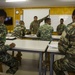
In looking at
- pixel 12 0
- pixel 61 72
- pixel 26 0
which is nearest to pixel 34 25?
pixel 26 0

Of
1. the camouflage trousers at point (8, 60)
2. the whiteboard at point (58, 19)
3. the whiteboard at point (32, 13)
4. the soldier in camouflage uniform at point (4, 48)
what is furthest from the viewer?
the whiteboard at point (32, 13)

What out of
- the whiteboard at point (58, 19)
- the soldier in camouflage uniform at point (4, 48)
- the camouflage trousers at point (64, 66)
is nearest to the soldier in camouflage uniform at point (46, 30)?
the soldier in camouflage uniform at point (4, 48)

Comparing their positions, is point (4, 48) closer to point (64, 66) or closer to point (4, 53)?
point (4, 53)

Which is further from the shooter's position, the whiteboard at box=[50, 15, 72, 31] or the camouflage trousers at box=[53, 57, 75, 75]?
the whiteboard at box=[50, 15, 72, 31]

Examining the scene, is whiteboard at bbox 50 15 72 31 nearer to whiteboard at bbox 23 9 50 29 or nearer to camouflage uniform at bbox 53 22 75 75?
whiteboard at bbox 23 9 50 29

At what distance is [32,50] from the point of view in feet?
7.89

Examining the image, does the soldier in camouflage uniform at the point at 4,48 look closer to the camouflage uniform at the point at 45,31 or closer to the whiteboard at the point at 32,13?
the camouflage uniform at the point at 45,31

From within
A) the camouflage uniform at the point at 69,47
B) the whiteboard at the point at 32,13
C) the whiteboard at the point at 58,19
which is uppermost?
the whiteboard at the point at 32,13

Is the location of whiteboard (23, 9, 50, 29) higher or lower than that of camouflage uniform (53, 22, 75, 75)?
higher

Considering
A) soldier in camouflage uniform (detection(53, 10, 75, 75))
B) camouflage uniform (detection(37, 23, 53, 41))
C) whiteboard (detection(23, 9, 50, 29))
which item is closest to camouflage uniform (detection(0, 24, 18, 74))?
soldier in camouflage uniform (detection(53, 10, 75, 75))

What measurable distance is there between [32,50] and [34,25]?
4.27 meters

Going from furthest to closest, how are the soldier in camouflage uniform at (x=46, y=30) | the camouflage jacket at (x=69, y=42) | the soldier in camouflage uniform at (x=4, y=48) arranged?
the soldier in camouflage uniform at (x=46, y=30) → the soldier in camouflage uniform at (x=4, y=48) → the camouflage jacket at (x=69, y=42)

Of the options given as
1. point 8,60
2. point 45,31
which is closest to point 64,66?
point 8,60

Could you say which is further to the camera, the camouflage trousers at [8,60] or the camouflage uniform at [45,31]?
the camouflage uniform at [45,31]
